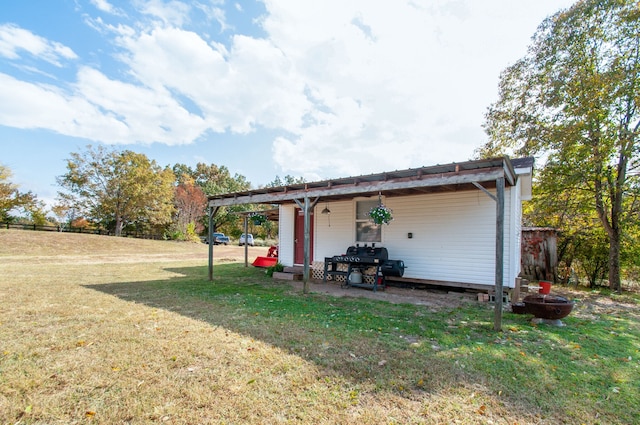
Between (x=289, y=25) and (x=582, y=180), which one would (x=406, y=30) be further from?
(x=582, y=180)

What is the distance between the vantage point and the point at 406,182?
568 centimetres

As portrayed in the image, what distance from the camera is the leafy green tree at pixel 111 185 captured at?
86.9 feet

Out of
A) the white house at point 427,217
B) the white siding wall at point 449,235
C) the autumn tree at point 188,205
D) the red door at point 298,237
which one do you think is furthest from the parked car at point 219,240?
the white siding wall at point 449,235

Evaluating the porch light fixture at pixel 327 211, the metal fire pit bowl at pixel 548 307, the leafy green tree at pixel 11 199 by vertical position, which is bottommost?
the metal fire pit bowl at pixel 548 307

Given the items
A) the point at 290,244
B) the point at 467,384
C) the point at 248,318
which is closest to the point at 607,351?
the point at 467,384

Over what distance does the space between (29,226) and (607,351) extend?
33.8 meters

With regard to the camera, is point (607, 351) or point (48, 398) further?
point (607, 351)

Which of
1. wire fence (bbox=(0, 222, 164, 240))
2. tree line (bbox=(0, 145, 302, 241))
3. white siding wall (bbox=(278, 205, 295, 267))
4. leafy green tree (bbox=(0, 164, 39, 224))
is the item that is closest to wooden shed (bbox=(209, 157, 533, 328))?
white siding wall (bbox=(278, 205, 295, 267))

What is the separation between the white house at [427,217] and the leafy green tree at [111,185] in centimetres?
2237

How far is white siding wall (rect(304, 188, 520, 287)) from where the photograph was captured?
680 centimetres

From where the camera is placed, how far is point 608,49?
29.7ft

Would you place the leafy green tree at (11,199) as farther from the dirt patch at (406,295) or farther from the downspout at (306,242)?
the downspout at (306,242)

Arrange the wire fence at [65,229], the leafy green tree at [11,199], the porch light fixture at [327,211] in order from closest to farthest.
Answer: the porch light fixture at [327,211]
the leafy green tree at [11,199]
the wire fence at [65,229]

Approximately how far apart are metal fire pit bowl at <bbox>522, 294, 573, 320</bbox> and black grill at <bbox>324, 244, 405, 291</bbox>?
10.5 ft
